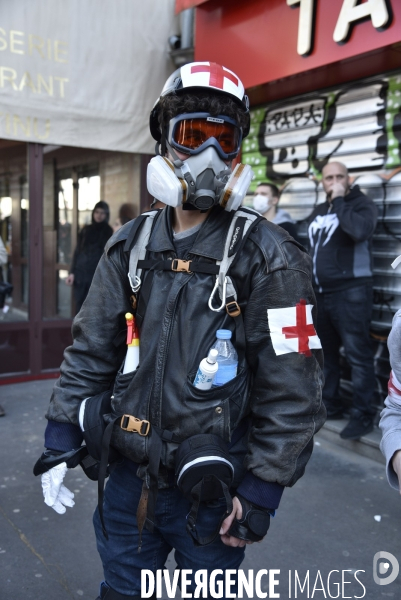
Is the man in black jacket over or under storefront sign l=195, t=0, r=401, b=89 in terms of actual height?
under

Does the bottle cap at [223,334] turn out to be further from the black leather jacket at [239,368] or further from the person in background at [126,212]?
the person in background at [126,212]

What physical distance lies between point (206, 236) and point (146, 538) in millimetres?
987

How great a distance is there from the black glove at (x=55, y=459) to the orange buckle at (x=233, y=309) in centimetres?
73

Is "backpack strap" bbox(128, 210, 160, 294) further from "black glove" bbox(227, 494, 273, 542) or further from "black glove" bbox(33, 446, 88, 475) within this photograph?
"black glove" bbox(227, 494, 273, 542)

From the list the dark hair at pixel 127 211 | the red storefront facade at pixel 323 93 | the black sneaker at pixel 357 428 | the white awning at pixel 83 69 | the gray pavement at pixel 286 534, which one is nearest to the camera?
the gray pavement at pixel 286 534

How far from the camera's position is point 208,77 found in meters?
1.80

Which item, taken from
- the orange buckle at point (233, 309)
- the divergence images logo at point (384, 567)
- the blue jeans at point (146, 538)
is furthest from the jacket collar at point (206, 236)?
the divergence images logo at point (384, 567)

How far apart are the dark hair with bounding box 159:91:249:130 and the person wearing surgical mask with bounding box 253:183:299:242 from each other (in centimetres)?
357

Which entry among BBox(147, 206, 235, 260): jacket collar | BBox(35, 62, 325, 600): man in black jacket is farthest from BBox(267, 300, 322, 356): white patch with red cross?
BBox(147, 206, 235, 260): jacket collar

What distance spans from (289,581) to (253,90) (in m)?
4.36

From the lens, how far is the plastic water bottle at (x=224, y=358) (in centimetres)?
170

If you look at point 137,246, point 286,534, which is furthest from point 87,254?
point 137,246

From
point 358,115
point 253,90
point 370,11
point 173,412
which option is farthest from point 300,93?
point 173,412

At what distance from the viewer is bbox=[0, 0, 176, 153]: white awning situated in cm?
614
